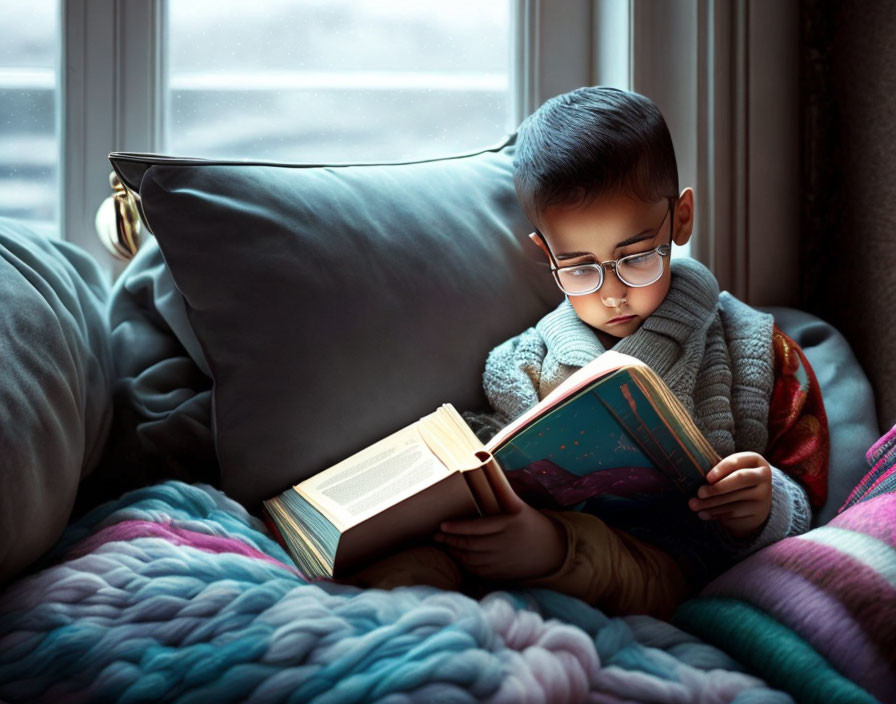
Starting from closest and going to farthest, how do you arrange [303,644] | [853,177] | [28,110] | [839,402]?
[303,644]
[839,402]
[853,177]
[28,110]

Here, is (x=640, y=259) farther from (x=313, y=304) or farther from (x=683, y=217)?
(x=313, y=304)

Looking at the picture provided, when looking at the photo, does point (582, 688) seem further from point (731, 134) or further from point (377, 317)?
point (731, 134)

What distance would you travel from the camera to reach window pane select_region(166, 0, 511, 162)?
1284 millimetres

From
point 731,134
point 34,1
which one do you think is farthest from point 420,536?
point 34,1

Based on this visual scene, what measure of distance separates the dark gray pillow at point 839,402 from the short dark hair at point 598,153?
1.01 ft

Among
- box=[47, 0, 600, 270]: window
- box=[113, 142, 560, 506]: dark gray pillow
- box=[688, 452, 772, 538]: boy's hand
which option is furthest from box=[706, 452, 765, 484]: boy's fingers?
box=[47, 0, 600, 270]: window

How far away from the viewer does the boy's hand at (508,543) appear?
665 millimetres

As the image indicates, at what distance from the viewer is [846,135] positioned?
1.14 metres

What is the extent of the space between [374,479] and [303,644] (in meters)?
0.20

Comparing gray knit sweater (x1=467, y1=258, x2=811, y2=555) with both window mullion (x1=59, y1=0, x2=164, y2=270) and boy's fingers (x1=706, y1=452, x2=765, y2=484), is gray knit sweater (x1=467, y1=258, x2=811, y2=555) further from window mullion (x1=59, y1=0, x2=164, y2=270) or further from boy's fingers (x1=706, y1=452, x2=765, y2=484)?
window mullion (x1=59, y1=0, x2=164, y2=270)

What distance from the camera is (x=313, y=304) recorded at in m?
0.87

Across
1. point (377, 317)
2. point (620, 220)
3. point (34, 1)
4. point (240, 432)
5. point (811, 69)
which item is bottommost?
point (240, 432)

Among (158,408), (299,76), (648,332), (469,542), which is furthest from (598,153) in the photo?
(299,76)

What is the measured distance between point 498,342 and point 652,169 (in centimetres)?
26
